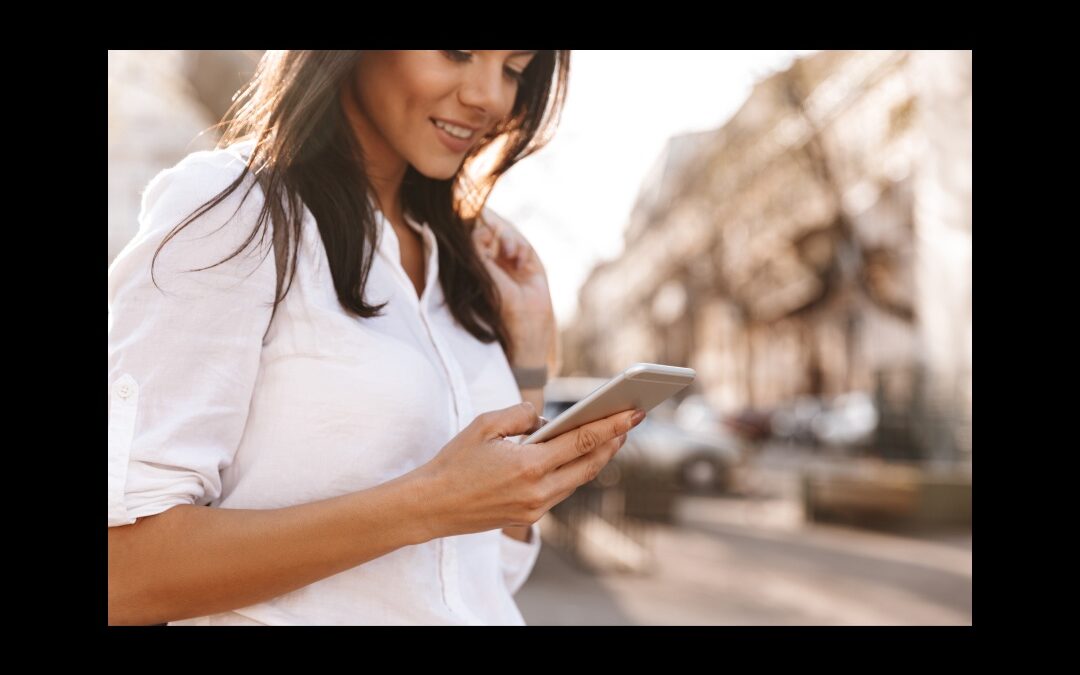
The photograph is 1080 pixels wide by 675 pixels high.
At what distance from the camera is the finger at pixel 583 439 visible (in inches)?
57.2

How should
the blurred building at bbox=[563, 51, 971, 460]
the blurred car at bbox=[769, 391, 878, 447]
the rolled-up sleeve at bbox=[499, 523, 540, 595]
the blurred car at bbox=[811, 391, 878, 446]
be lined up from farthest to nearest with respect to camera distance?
the blurred car at bbox=[769, 391, 878, 447] < the blurred car at bbox=[811, 391, 878, 446] < the blurred building at bbox=[563, 51, 971, 460] < the rolled-up sleeve at bbox=[499, 523, 540, 595]

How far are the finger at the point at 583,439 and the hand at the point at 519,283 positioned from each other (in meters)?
0.64

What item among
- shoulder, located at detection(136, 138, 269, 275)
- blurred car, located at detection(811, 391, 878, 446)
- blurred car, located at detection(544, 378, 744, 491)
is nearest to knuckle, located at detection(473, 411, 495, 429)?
shoulder, located at detection(136, 138, 269, 275)

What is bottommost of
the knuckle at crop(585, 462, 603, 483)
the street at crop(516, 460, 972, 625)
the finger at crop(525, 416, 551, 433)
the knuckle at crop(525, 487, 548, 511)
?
the street at crop(516, 460, 972, 625)

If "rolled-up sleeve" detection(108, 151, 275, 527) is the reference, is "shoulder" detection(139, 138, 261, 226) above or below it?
above

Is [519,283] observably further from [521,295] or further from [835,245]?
[835,245]

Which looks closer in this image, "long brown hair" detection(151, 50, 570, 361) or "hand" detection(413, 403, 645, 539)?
"hand" detection(413, 403, 645, 539)

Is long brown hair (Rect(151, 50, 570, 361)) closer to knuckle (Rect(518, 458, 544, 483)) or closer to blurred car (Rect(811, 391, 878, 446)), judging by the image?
knuckle (Rect(518, 458, 544, 483))

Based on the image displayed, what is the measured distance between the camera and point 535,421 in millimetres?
1528

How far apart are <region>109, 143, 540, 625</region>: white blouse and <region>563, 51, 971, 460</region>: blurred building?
40.4 feet

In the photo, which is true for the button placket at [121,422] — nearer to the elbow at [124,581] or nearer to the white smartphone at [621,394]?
the elbow at [124,581]

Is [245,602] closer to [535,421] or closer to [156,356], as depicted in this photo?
[156,356]

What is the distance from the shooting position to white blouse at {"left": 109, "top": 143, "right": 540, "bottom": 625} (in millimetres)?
1408

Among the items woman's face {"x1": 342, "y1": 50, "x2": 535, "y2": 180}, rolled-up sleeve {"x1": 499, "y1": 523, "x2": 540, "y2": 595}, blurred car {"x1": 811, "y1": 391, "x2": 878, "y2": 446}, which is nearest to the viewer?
woman's face {"x1": 342, "y1": 50, "x2": 535, "y2": 180}
